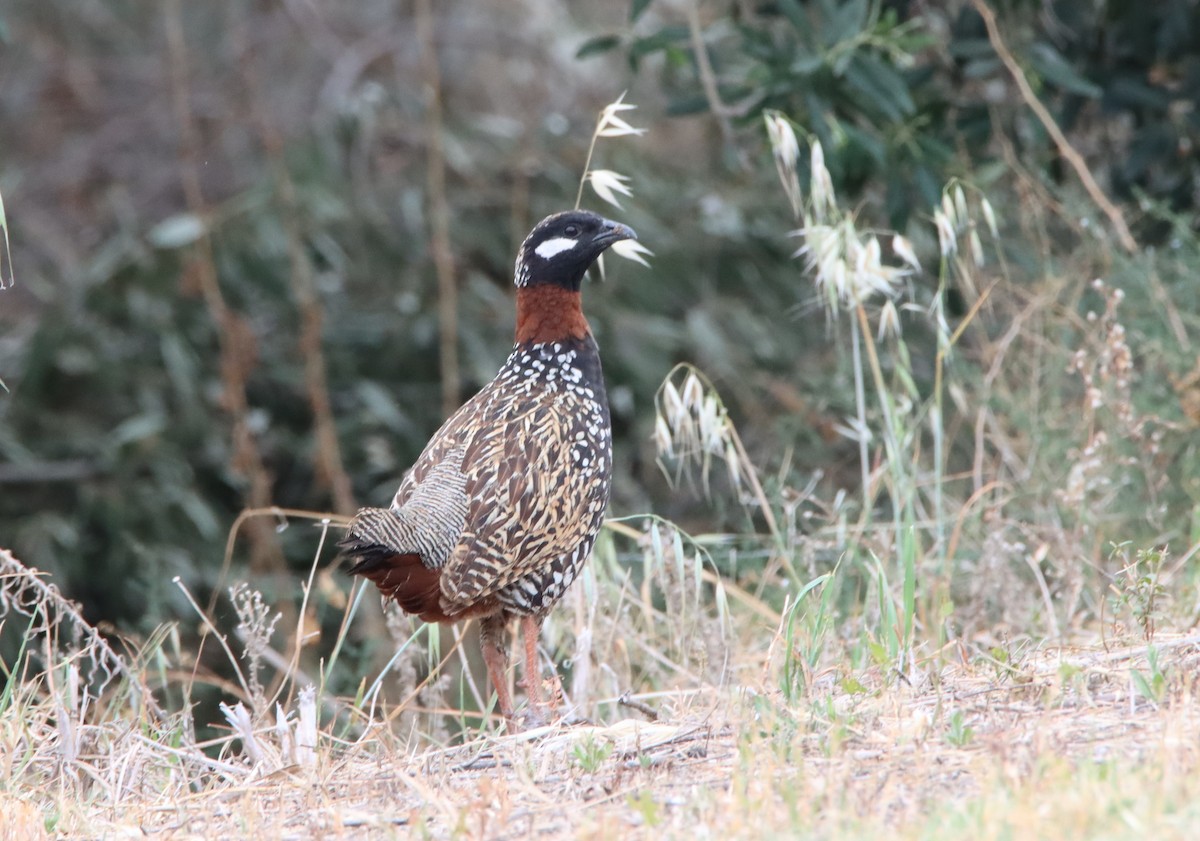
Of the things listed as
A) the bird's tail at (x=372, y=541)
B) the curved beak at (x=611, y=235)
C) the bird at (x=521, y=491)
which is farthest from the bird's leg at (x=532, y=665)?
the curved beak at (x=611, y=235)

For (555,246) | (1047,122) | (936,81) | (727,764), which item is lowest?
(727,764)

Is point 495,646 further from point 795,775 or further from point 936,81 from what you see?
point 936,81

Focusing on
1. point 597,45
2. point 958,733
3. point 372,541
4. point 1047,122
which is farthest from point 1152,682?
point 597,45

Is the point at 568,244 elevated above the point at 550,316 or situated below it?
above

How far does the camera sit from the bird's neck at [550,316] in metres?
5.74

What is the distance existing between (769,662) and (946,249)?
65.1 inches

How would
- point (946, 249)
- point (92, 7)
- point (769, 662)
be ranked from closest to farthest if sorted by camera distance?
point (769, 662)
point (946, 249)
point (92, 7)

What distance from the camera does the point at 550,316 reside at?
18.9 ft

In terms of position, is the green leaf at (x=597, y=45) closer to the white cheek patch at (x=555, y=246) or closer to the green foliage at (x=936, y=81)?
the green foliage at (x=936, y=81)

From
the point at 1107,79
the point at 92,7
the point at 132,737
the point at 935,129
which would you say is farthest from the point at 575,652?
the point at 92,7

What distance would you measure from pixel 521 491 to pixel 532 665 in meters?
0.57

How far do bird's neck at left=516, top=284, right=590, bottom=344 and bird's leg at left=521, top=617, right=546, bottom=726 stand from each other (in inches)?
39.8

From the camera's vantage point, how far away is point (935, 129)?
25.4ft

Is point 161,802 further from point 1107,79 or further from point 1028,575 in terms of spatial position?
point 1107,79
